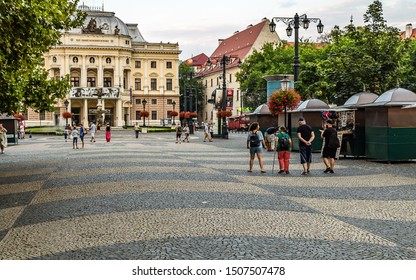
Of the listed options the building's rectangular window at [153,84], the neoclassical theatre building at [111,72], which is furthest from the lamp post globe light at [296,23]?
the building's rectangular window at [153,84]

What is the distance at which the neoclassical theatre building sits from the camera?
100438mm

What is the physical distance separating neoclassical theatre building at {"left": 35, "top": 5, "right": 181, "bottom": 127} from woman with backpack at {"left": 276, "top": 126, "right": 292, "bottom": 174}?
78.9 m

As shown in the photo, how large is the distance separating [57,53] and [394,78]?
2954 inches

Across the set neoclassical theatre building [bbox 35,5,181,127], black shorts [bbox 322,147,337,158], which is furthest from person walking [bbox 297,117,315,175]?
neoclassical theatre building [bbox 35,5,181,127]

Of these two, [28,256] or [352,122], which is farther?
[352,122]

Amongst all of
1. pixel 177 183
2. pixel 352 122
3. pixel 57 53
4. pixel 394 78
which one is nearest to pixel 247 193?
pixel 177 183

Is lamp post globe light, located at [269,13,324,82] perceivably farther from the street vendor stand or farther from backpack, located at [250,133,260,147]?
backpack, located at [250,133,260,147]

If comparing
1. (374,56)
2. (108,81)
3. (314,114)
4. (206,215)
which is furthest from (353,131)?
(108,81)

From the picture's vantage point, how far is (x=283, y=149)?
1842 cm

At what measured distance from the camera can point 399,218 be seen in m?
10.1

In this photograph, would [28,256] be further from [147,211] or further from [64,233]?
[147,211]

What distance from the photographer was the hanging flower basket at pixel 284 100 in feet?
95.1

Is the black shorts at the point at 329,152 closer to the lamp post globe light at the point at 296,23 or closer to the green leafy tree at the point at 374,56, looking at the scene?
the lamp post globe light at the point at 296,23

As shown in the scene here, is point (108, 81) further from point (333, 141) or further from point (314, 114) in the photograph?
point (333, 141)
